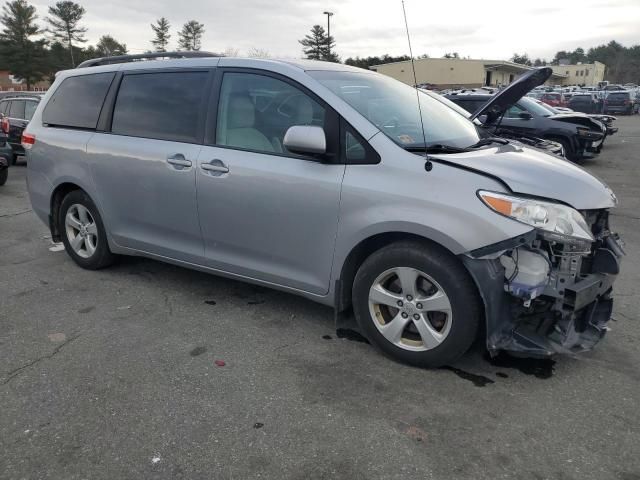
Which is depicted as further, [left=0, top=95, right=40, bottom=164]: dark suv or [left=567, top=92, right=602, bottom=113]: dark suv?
[left=567, top=92, right=602, bottom=113]: dark suv

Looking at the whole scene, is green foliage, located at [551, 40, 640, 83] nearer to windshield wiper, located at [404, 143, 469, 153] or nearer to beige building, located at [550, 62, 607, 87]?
beige building, located at [550, 62, 607, 87]

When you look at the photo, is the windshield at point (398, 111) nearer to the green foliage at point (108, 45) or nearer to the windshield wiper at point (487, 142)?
the windshield wiper at point (487, 142)

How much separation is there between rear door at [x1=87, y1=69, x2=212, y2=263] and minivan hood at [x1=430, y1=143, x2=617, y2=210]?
1.89 m

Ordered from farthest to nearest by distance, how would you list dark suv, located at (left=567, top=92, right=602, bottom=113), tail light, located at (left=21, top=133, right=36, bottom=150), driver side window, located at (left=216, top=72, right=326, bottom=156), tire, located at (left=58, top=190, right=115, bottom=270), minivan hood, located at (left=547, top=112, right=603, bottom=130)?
dark suv, located at (left=567, top=92, right=602, bottom=113) → minivan hood, located at (left=547, top=112, right=603, bottom=130) → tail light, located at (left=21, top=133, right=36, bottom=150) → tire, located at (left=58, top=190, right=115, bottom=270) → driver side window, located at (left=216, top=72, right=326, bottom=156)

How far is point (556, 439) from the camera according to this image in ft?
8.65

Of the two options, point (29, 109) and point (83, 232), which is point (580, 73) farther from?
point (83, 232)

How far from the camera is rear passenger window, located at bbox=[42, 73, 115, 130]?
186 inches

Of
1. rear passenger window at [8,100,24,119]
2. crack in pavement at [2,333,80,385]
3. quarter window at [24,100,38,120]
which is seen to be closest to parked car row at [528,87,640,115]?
quarter window at [24,100,38,120]

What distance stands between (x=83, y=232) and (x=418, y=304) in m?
3.32

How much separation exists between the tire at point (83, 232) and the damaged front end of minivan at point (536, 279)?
334cm

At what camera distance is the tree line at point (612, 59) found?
116 m

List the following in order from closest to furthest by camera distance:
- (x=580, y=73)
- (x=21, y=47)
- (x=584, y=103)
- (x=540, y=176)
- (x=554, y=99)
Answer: (x=540, y=176)
(x=584, y=103)
(x=554, y=99)
(x=21, y=47)
(x=580, y=73)

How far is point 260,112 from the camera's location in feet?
12.4

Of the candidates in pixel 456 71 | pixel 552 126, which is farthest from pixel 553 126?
pixel 456 71
